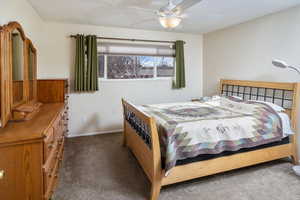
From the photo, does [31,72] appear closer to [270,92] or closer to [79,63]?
[79,63]

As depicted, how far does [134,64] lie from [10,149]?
3216 millimetres

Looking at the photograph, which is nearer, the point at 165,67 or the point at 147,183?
the point at 147,183

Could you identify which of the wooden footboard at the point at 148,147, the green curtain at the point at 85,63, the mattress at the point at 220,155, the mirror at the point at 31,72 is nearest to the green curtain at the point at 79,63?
the green curtain at the point at 85,63

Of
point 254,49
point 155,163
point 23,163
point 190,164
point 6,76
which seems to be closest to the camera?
point 23,163

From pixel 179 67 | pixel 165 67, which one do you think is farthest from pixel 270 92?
pixel 165 67

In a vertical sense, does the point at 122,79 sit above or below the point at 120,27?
below

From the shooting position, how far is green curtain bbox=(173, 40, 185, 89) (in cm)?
438

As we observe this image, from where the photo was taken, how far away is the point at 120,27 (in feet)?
13.1

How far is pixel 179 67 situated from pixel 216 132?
2530 mm

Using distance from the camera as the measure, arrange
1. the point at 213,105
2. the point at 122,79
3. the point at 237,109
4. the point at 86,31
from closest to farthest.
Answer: the point at 237,109, the point at 213,105, the point at 86,31, the point at 122,79

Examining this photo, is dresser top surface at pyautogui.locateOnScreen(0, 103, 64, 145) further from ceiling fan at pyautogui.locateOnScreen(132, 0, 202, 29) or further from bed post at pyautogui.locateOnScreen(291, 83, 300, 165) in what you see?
bed post at pyautogui.locateOnScreen(291, 83, 300, 165)

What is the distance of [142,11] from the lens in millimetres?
2994

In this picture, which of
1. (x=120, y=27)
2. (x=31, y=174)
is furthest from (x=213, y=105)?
(x=31, y=174)

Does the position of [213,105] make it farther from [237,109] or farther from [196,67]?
[196,67]
